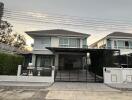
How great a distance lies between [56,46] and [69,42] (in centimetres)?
214

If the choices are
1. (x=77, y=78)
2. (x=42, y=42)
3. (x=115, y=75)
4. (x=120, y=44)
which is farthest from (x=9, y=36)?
(x=115, y=75)

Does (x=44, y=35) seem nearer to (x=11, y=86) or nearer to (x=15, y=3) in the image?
(x=15, y=3)

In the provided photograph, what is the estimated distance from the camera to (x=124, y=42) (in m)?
29.2

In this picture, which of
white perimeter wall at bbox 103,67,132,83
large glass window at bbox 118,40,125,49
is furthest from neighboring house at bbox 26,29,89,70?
white perimeter wall at bbox 103,67,132,83

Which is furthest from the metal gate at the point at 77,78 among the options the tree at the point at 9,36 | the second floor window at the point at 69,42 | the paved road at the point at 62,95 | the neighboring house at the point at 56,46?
the tree at the point at 9,36

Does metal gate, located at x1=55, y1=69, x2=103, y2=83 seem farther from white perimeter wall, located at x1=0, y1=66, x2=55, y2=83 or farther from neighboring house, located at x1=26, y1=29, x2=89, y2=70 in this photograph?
neighboring house, located at x1=26, y1=29, x2=89, y2=70

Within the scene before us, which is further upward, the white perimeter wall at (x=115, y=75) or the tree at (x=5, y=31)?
the tree at (x=5, y=31)

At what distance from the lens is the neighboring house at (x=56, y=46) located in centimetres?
2417

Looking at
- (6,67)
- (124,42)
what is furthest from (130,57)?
(6,67)

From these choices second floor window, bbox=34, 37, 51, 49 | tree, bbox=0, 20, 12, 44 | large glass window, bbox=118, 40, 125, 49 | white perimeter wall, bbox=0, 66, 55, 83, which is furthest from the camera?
tree, bbox=0, 20, 12, 44

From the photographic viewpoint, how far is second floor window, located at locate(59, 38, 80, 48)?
24703 millimetres

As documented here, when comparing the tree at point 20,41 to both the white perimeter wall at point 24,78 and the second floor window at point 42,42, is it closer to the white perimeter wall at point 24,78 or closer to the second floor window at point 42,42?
the second floor window at point 42,42

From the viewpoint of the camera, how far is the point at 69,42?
81.8 ft

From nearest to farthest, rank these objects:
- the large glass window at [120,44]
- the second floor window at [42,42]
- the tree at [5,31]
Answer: the second floor window at [42,42] → the large glass window at [120,44] → the tree at [5,31]
